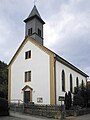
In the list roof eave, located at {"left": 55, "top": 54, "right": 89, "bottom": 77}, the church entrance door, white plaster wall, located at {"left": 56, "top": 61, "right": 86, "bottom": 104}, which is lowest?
the church entrance door

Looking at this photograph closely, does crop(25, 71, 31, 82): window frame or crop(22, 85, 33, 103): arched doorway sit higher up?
crop(25, 71, 31, 82): window frame

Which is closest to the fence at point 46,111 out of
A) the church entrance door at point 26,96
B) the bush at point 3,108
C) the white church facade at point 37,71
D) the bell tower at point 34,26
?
the bush at point 3,108

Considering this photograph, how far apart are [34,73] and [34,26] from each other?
7.39 meters

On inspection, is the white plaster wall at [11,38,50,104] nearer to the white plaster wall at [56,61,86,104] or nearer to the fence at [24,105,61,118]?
the white plaster wall at [56,61,86,104]

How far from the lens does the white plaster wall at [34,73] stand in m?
30.9

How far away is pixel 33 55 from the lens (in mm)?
33375

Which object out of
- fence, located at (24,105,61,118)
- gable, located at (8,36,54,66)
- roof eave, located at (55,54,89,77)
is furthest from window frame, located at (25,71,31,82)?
fence, located at (24,105,61,118)

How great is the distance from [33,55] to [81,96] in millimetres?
8838

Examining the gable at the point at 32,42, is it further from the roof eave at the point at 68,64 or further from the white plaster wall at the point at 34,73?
the roof eave at the point at 68,64

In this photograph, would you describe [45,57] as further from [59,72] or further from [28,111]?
[28,111]

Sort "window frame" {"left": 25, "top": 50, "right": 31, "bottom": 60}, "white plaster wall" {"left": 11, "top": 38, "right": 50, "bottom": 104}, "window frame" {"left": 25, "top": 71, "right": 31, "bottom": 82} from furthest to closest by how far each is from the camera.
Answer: "window frame" {"left": 25, "top": 50, "right": 31, "bottom": 60}, "window frame" {"left": 25, "top": 71, "right": 31, "bottom": 82}, "white plaster wall" {"left": 11, "top": 38, "right": 50, "bottom": 104}

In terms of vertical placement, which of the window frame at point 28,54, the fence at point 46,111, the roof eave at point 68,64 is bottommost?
the fence at point 46,111

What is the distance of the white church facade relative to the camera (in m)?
30.6

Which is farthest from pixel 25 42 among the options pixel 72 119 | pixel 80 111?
pixel 72 119
